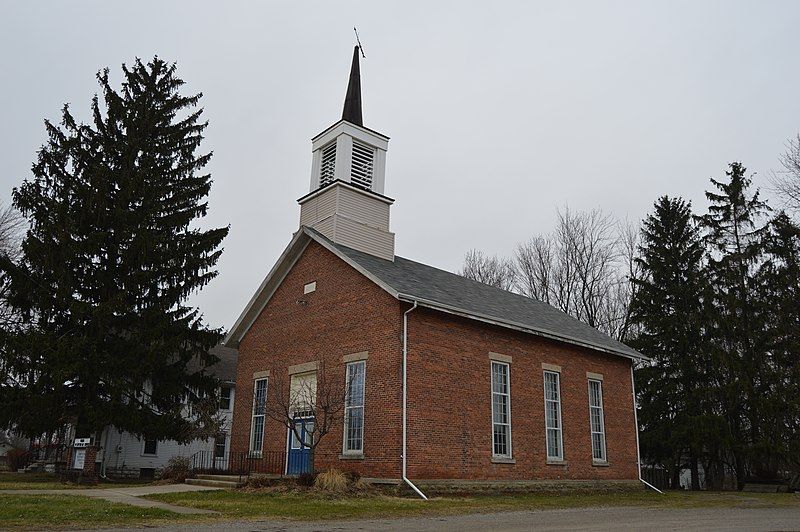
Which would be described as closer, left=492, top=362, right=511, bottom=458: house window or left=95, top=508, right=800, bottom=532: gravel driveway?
left=95, top=508, right=800, bottom=532: gravel driveway

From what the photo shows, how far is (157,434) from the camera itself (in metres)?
22.4

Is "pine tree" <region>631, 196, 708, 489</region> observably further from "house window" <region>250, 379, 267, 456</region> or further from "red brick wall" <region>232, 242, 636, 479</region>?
"house window" <region>250, 379, 267, 456</region>

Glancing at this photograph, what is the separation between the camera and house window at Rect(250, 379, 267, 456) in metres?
21.1

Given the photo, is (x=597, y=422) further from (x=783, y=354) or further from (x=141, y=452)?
(x=141, y=452)

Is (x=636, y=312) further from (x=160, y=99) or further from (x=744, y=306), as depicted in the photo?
(x=160, y=99)

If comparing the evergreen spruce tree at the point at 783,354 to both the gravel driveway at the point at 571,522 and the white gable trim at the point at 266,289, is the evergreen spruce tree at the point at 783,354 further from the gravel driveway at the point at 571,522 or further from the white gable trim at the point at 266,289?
the white gable trim at the point at 266,289

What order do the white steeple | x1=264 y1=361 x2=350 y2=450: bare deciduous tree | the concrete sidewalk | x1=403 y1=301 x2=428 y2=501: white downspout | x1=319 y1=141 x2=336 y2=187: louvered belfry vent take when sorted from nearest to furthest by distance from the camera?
the concrete sidewalk < x1=403 y1=301 x2=428 y2=501: white downspout < x1=264 y1=361 x2=350 y2=450: bare deciduous tree < the white steeple < x1=319 y1=141 x2=336 y2=187: louvered belfry vent

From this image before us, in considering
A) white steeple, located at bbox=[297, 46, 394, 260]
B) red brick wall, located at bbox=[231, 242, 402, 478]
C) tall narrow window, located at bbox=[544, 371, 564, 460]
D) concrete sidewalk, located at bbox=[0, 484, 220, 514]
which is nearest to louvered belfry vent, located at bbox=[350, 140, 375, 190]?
white steeple, located at bbox=[297, 46, 394, 260]

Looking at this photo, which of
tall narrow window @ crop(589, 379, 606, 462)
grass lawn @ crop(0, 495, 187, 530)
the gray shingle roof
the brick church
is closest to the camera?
grass lawn @ crop(0, 495, 187, 530)

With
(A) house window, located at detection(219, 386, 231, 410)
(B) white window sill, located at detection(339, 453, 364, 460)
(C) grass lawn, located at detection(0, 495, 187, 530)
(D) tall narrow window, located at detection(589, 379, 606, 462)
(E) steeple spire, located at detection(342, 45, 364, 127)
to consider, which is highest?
(E) steeple spire, located at detection(342, 45, 364, 127)

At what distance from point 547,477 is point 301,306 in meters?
9.25

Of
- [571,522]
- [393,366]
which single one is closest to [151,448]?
[393,366]

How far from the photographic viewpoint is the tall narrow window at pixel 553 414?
2070 cm

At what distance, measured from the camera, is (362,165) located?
76.4 feet
